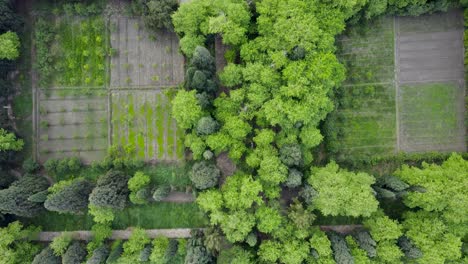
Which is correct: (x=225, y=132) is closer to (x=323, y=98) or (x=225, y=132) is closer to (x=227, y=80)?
(x=227, y=80)

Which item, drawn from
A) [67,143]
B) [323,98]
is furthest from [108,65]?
[323,98]

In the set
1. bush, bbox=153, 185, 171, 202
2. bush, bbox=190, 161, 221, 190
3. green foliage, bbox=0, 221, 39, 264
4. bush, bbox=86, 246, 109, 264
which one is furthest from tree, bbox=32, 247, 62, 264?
bush, bbox=190, 161, 221, 190

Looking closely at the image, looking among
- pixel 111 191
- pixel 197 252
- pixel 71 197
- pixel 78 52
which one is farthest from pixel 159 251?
pixel 78 52

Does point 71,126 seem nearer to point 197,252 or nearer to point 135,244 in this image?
point 135,244

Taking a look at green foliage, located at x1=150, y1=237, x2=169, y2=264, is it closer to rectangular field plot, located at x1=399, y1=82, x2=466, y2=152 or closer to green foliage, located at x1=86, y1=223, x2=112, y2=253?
green foliage, located at x1=86, y1=223, x2=112, y2=253

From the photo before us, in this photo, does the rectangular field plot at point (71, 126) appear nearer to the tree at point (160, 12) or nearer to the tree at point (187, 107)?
the tree at point (160, 12)
